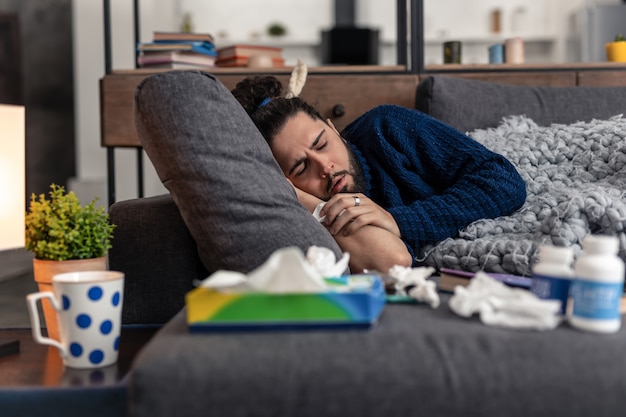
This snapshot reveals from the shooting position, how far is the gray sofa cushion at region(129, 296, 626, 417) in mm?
766

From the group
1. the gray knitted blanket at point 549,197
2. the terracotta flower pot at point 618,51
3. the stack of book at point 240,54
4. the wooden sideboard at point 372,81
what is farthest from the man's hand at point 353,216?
the terracotta flower pot at point 618,51

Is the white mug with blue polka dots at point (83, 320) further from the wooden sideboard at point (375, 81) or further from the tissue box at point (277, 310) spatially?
the wooden sideboard at point (375, 81)

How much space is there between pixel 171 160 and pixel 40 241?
262 mm

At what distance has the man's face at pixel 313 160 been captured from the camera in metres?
1.72

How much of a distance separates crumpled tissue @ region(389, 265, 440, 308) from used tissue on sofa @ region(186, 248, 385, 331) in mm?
189

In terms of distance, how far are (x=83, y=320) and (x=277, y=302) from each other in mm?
350

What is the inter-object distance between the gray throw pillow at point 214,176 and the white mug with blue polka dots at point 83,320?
220 mm

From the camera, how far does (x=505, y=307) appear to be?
89 cm

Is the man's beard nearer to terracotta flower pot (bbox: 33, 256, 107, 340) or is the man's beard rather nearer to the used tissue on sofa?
terracotta flower pot (bbox: 33, 256, 107, 340)

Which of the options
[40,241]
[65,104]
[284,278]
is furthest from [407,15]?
[65,104]

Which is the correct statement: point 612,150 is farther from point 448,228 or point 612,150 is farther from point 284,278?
point 284,278

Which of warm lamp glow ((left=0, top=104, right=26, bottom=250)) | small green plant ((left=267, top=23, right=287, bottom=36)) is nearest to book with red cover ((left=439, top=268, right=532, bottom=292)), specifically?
warm lamp glow ((left=0, top=104, right=26, bottom=250))

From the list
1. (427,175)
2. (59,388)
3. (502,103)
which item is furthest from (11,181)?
(502,103)

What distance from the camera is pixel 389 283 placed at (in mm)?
1160
